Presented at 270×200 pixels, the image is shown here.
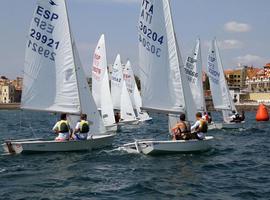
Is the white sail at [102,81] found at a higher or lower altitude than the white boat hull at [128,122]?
higher

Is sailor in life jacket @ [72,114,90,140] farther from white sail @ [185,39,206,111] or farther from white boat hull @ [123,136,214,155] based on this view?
white sail @ [185,39,206,111]

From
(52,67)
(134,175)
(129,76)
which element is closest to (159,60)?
(52,67)

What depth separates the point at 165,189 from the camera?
11406 millimetres

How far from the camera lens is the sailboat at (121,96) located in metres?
34.6

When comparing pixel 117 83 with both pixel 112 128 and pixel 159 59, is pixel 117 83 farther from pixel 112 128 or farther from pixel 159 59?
pixel 159 59

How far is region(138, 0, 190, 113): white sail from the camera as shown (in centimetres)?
1878

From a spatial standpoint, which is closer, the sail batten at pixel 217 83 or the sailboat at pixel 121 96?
the sail batten at pixel 217 83

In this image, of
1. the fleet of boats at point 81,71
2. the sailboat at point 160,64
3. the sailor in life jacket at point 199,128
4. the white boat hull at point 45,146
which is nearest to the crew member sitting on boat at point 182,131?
the sailor in life jacket at point 199,128

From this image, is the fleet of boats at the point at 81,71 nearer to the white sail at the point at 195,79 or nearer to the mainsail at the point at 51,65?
the mainsail at the point at 51,65

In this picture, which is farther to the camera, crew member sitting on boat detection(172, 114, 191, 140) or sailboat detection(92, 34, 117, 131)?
sailboat detection(92, 34, 117, 131)

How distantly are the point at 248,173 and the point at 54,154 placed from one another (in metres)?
6.60

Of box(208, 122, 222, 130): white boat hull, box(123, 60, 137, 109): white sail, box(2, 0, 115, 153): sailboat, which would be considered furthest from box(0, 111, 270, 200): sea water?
box(123, 60, 137, 109): white sail

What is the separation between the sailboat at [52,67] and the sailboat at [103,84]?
910 cm

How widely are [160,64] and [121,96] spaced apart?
51.7ft
